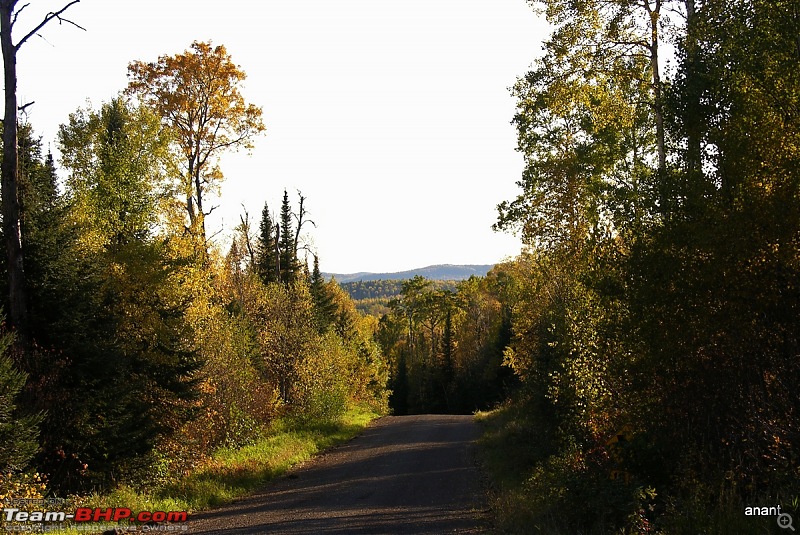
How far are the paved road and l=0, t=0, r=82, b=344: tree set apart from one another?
5582mm

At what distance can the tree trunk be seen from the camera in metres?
12.3

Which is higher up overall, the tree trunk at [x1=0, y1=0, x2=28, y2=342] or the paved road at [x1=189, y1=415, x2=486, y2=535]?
the tree trunk at [x1=0, y1=0, x2=28, y2=342]

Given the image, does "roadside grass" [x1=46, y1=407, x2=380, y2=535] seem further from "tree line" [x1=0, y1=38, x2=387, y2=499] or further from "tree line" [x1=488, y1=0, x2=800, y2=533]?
"tree line" [x1=488, y1=0, x2=800, y2=533]

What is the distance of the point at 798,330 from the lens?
753 centimetres

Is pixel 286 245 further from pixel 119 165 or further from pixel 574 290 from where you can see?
pixel 574 290

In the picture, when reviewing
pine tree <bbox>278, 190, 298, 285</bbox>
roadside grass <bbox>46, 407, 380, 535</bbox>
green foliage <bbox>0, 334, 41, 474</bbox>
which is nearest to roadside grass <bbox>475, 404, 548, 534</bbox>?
roadside grass <bbox>46, 407, 380, 535</bbox>

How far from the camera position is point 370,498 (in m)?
13.9

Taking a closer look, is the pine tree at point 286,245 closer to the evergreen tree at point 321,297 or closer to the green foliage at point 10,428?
the evergreen tree at point 321,297

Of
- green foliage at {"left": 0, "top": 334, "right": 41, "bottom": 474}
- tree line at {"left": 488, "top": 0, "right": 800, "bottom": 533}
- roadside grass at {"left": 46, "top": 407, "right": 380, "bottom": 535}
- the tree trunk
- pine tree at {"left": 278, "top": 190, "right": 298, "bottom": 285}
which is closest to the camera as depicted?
tree line at {"left": 488, "top": 0, "right": 800, "bottom": 533}

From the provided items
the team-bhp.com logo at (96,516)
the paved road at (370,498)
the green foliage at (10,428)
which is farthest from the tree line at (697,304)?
the green foliage at (10,428)

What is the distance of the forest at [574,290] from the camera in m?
7.95

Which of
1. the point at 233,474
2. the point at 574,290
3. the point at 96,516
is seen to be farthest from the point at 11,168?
the point at 574,290

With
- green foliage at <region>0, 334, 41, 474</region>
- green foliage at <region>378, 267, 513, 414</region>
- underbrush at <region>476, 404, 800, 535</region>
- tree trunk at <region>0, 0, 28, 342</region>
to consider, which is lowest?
green foliage at <region>378, 267, 513, 414</region>

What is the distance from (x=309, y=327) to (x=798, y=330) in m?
23.8
